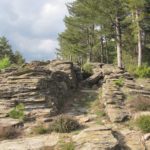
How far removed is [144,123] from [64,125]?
3657 mm

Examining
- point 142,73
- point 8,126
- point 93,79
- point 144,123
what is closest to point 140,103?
point 144,123

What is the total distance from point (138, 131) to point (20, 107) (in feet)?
20.1

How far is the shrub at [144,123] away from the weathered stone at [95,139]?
1.79 meters

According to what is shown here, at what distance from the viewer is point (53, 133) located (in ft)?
59.4

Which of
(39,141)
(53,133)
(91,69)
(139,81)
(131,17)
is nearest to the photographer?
(39,141)

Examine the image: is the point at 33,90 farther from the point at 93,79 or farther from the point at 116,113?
the point at 93,79

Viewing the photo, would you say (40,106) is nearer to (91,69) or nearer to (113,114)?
(113,114)

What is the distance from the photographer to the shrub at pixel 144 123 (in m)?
18.2

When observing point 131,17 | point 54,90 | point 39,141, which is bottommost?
point 39,141

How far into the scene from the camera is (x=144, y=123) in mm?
18391

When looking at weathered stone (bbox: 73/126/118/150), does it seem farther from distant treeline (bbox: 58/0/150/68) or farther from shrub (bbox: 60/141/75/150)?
distant treeline (bbox: 58/0/150/68)

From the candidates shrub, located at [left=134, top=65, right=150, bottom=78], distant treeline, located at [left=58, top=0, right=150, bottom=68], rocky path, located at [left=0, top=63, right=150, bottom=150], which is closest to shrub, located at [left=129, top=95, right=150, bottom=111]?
rocky path, located at [left=0, top=63, right=150, bottom=150]

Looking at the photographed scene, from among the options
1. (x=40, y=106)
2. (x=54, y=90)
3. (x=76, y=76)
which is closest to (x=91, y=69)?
(x=76, y=76)

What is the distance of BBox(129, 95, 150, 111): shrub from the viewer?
67.7 feet
